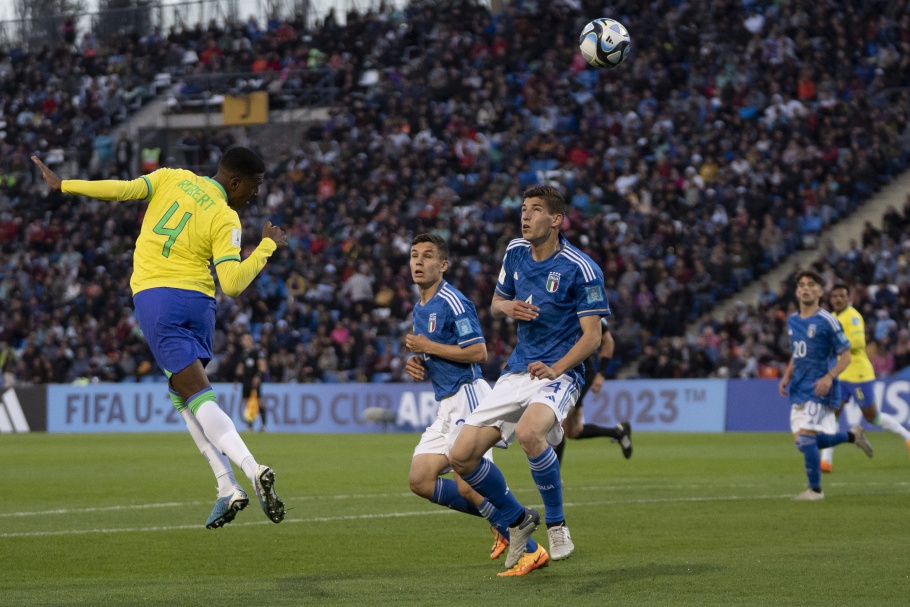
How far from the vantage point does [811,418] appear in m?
13.5

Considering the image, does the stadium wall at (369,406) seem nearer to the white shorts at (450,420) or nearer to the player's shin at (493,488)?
the white shorts at (450,420)

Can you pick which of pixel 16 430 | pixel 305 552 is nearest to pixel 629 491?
pixel 305 552

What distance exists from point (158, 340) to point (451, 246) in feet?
76.7

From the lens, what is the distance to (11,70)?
45875mm

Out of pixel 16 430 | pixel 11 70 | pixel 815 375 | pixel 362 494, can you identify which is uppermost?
pixel 11 70

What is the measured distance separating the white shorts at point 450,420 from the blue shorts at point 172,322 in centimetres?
179

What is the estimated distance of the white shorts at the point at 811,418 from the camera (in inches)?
530

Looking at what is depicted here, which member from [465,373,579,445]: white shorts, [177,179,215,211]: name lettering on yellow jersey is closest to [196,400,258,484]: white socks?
[177,179,215,211]: name lettering on yellow jersey

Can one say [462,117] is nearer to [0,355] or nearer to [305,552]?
[0,355]

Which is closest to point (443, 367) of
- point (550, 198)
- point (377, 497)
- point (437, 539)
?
point (550, 198)

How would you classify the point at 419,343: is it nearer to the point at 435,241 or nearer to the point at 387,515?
the point at 435,241

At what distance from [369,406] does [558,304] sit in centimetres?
2058

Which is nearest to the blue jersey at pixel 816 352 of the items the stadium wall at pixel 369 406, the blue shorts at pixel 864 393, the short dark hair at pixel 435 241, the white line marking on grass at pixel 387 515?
the white line marking on grass at pixel 387 515

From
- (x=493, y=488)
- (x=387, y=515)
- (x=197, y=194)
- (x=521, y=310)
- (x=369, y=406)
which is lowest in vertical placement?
(x=369, y=406)
